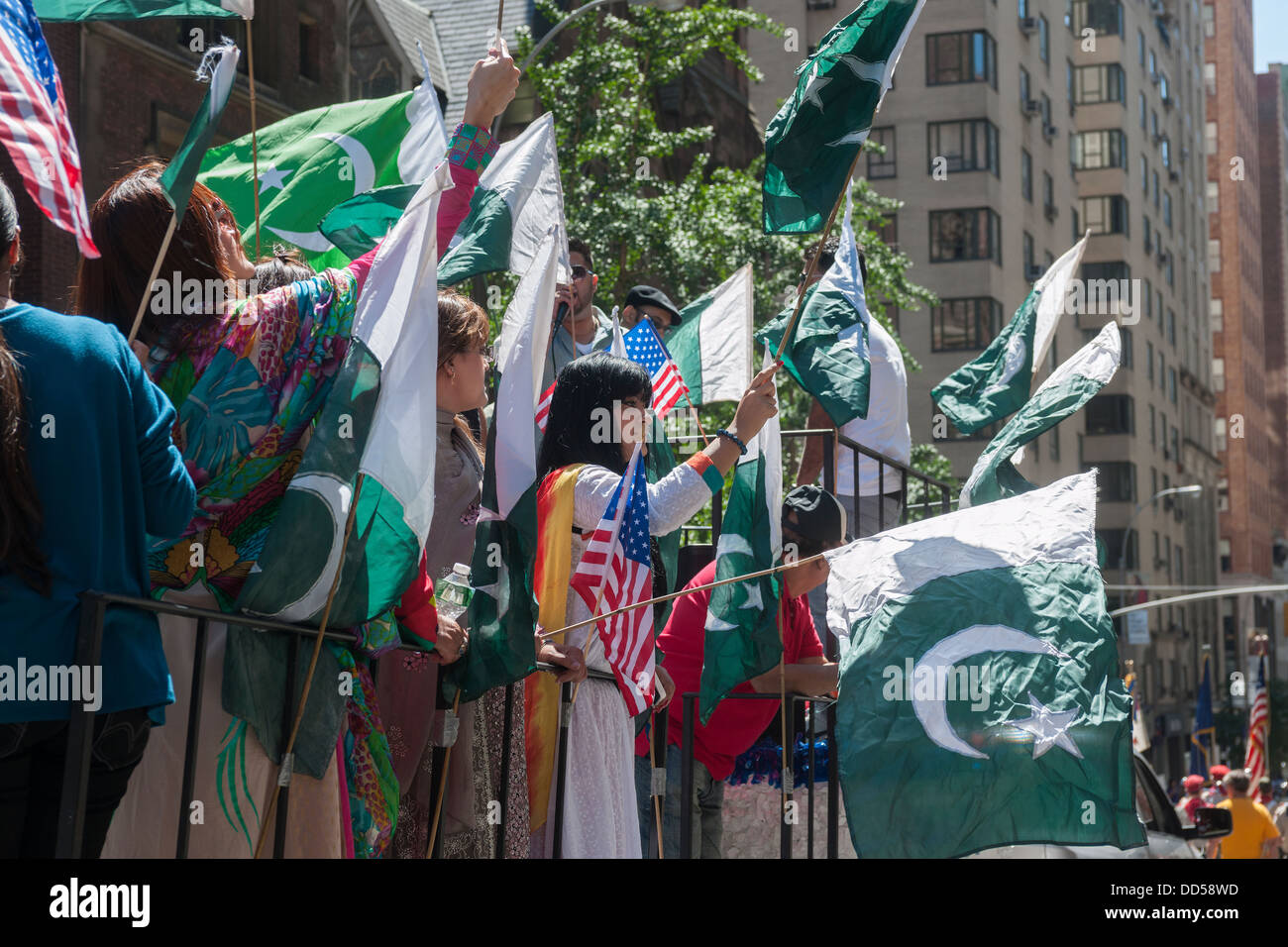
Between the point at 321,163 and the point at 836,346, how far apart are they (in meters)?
2.43

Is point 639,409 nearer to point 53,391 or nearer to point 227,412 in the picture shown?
point 227,412

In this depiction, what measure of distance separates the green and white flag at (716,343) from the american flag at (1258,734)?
11833mm

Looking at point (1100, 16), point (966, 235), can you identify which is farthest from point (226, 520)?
point (1100, 16)

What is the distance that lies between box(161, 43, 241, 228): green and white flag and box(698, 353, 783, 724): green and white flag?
219 centimetres

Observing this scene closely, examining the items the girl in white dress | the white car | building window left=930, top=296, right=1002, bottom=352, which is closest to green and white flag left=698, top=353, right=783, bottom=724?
the girl in white dress

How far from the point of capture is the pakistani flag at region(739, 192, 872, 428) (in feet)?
22.1

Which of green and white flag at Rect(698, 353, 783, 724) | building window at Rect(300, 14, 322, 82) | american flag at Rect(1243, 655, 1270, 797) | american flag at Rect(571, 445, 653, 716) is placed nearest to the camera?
american flag at Rect(571, 445, 653, 716)

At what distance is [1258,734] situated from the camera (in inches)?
799

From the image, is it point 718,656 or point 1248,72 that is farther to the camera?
point 1248,72

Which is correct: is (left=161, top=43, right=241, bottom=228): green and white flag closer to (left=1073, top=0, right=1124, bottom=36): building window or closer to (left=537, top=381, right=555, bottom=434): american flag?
(left=537, top=381, right=555, bottom=434): american flag

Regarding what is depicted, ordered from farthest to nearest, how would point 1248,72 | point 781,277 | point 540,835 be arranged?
point 1248,72 → point 781,277 → point 540,835

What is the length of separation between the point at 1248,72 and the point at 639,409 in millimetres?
101704
